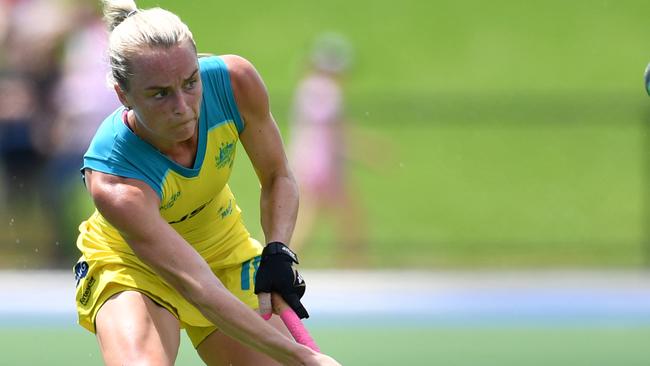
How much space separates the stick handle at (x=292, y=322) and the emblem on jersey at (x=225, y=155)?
1.46 feet

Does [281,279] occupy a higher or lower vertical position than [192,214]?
lower

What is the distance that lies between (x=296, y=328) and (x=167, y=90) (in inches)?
33.4

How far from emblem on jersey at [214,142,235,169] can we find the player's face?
0.94 ft

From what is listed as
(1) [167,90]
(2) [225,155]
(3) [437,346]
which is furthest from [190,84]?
(3) [437,346]

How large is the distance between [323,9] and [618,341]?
11.5 metres

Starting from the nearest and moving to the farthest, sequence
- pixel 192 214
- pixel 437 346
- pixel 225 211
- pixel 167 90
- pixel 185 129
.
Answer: pixel 167 90 → pixel 185 129 → pixel 192 214 → pixel 225 211 → pixel 437 346

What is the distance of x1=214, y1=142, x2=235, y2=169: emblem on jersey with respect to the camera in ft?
13.6

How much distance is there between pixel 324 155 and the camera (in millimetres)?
10227

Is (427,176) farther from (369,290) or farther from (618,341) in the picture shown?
(618,341)

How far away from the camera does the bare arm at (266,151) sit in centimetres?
416

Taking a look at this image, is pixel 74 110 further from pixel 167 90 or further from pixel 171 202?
pixel 167 90

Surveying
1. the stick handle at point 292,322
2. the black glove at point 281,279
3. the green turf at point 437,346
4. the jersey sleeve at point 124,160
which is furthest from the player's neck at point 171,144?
the green turf at point 437,346

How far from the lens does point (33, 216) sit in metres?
10.1

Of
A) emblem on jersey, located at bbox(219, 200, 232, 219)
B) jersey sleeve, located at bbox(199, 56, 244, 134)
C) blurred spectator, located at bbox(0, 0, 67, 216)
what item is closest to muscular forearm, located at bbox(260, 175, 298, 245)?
emblem on jersey, located at bbox(219, 200, 232, 219)
